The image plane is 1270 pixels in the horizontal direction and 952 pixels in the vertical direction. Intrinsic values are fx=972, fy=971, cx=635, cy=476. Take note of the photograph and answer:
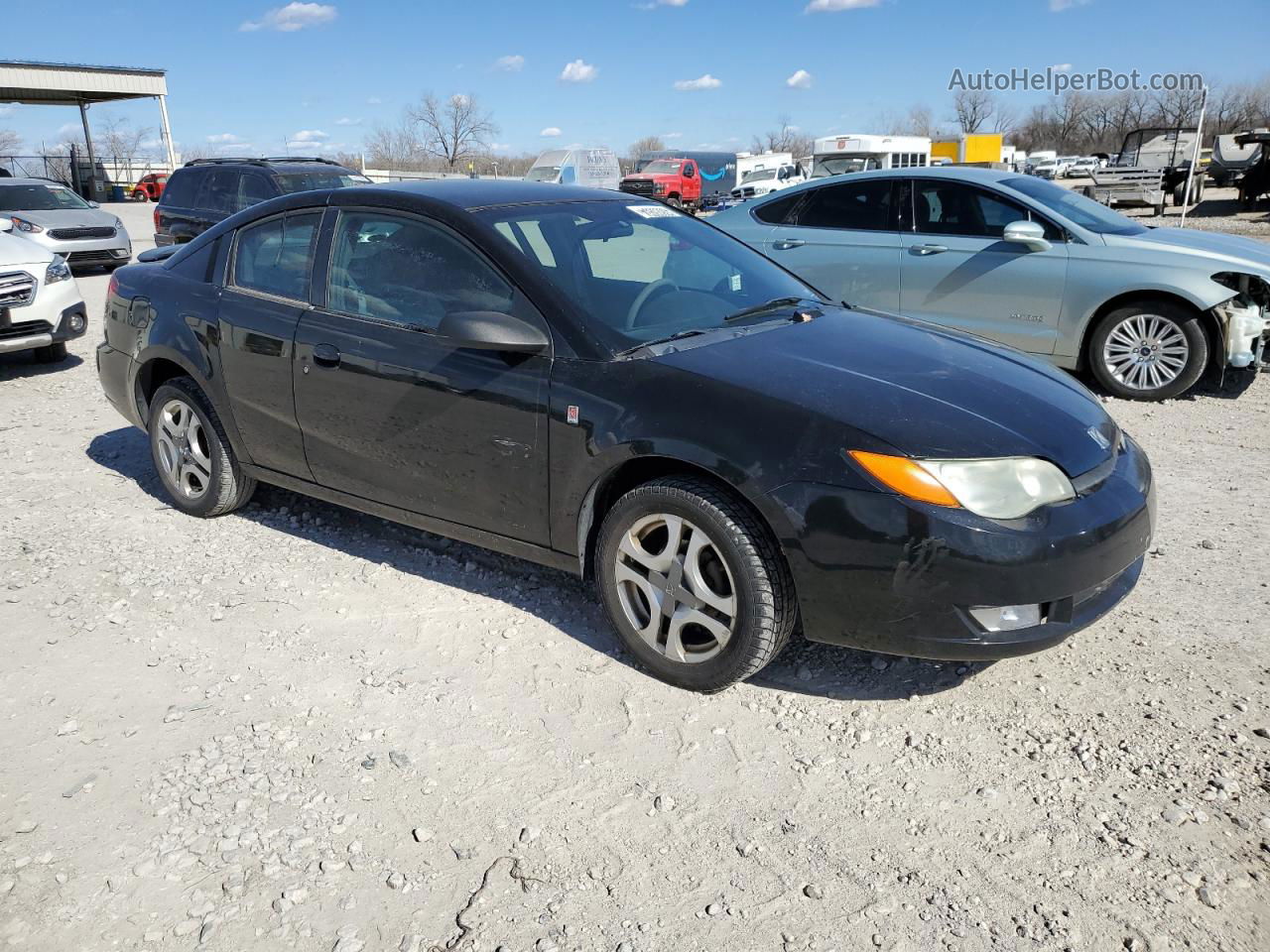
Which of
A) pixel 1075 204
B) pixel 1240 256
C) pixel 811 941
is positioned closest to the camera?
pixel 811 941

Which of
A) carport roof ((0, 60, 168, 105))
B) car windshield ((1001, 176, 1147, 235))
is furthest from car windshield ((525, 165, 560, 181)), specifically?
car windshield ((1001, 176, 1147, 235))

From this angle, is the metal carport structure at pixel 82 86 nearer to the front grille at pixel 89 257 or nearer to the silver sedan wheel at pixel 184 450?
the front grille at pixel 89 257

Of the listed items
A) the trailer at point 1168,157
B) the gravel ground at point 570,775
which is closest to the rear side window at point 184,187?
the gravel ground at point 570,775

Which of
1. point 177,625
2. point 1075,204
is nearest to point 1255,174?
point 1075,204

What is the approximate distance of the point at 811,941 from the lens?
2.23 metres

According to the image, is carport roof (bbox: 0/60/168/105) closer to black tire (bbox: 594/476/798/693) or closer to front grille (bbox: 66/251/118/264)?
front grille (bbox: 66/251/118/264)

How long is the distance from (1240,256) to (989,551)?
17.9 feet

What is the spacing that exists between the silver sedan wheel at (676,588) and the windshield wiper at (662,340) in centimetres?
58

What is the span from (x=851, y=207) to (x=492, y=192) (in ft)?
15.2

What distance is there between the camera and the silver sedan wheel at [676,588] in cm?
312

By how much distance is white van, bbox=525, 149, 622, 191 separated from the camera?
33.2 m

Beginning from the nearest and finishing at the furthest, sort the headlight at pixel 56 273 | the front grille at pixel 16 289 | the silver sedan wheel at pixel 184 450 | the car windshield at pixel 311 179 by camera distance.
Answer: the silver sedan wheel at pixel 184 450 → the front grille at pixel 16 289 → the headlight at pixel 56 273 → the car windshield at pixel 311 179

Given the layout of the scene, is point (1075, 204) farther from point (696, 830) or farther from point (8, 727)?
point (8, 727)

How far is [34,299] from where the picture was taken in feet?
26.7
